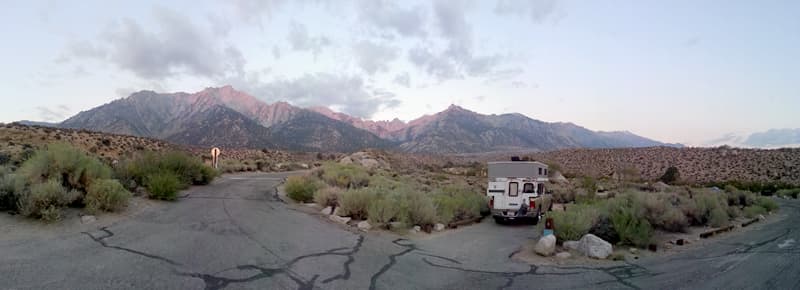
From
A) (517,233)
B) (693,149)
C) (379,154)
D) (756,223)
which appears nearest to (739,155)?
(693,149)

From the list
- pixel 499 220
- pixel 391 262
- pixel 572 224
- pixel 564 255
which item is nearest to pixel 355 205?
pixel 391 262

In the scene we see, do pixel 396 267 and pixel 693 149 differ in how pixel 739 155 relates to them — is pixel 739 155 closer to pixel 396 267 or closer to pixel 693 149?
pixel 693 149

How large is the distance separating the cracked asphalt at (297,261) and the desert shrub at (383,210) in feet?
2.50

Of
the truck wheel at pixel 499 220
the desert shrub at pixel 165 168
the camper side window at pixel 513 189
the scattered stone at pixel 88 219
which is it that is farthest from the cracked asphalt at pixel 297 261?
the camper side window at pixel 513 189

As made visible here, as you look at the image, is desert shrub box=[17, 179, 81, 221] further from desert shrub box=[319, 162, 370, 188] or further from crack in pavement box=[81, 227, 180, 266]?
desert shrub box=[319, 162, 370, 188]

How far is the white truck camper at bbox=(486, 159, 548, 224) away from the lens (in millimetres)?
20203

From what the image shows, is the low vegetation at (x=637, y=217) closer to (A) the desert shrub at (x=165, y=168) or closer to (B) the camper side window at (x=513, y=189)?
(B) the camper side window at (x=513, y=189)

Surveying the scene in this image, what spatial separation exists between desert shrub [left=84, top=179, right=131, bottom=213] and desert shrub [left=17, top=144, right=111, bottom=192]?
1.81 feet

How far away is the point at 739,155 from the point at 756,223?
59555 millimetres

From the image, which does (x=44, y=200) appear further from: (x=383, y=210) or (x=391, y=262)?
(x=383, y=210)

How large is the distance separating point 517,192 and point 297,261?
13052mm

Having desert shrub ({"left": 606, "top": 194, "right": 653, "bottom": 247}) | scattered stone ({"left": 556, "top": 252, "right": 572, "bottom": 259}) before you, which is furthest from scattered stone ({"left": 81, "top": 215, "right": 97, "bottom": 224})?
desert shrub ({"left": 606, "top": 194, "right": 653, "bottom": 247})

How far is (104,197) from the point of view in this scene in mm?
11820

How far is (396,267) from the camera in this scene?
10.0 m
